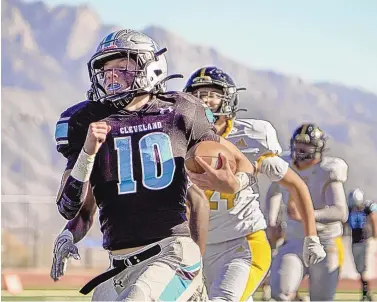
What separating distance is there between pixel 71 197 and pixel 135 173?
0.20 meters

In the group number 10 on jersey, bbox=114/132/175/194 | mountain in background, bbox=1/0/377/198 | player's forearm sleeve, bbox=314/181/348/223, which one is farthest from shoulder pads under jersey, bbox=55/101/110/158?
mountain in background, bbox=1/0/377/198

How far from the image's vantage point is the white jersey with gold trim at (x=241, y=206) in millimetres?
4566

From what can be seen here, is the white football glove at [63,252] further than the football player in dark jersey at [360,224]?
No

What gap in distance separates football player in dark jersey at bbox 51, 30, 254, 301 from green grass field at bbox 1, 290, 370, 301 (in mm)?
5508

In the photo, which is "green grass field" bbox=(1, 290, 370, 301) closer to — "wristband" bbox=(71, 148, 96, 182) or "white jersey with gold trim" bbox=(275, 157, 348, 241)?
"white jersey with gold trim" bbox=(275, 157, 348, 241)

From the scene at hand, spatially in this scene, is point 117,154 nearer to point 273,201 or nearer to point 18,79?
point 273,201

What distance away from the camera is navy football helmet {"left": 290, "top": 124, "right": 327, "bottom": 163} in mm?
6453

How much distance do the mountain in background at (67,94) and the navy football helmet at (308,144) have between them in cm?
455

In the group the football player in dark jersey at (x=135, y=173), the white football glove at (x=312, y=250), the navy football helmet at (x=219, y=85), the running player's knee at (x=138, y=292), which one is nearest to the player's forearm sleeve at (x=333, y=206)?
the white football glove at (x=312, y=250)

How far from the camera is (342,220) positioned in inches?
247

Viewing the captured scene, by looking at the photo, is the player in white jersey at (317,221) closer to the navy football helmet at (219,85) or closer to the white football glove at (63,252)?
the navy football helmet at (219,85)

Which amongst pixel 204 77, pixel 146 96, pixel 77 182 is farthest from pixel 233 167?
pixel 204 77

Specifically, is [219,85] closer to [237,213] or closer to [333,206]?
[237,213]

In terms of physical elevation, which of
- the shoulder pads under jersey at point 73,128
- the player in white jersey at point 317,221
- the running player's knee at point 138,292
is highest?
the shoulder pads under jersey at point 73,128
